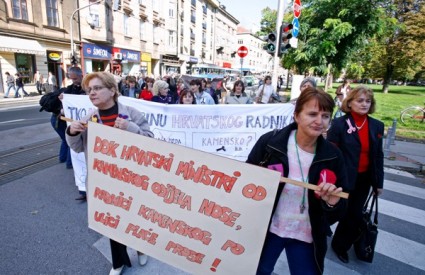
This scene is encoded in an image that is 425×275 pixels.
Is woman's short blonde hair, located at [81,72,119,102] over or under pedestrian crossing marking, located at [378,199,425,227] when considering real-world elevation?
over

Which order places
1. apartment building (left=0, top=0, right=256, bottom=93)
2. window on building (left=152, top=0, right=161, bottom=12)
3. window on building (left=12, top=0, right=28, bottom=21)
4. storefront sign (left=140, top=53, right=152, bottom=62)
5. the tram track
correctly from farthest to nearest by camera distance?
window on building (left=152, top=0, right=161, bottom=12) → storefront sign (left=140, top=53, right=152, bottom=62) → apartment building (left=0, top=0, right=256, bottom=93) → window on building (left=12, top=0, right=28, bottom=21) → the tram track

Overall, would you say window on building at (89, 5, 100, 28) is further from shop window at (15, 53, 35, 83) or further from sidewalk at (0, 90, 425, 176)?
sidewalk at (0, 90, 425, 176)

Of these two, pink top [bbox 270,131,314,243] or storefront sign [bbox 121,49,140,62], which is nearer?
pink top [bbox 270,131,314,243]

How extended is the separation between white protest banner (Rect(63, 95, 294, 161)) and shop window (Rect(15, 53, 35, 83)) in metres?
19.3

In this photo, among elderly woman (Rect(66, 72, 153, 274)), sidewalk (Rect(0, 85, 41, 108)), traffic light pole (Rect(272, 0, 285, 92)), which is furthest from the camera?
sidewalk (Rect(0, 85, 41, 108))

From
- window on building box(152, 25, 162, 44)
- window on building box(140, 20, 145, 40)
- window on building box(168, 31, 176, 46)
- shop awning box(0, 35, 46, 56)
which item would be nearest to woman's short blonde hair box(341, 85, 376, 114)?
shop awning box(0, 35, 46, 56)

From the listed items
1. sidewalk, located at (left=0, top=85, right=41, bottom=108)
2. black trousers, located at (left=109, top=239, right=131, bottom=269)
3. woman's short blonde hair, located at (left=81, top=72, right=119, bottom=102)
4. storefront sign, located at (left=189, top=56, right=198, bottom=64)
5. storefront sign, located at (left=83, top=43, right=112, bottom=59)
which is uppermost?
storefront sign, located at (left=189, top=56, right=198, bottom=64)

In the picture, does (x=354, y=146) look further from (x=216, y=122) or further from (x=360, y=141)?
(x=216, y=122)

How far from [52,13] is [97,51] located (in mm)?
4674

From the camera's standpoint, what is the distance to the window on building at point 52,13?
20.4m

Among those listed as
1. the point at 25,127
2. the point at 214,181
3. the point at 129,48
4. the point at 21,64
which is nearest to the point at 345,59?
the point at 214,181

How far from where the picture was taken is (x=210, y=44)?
51.2 meters

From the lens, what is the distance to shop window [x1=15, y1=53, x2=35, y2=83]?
61.7 feet

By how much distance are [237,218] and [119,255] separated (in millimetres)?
1463
